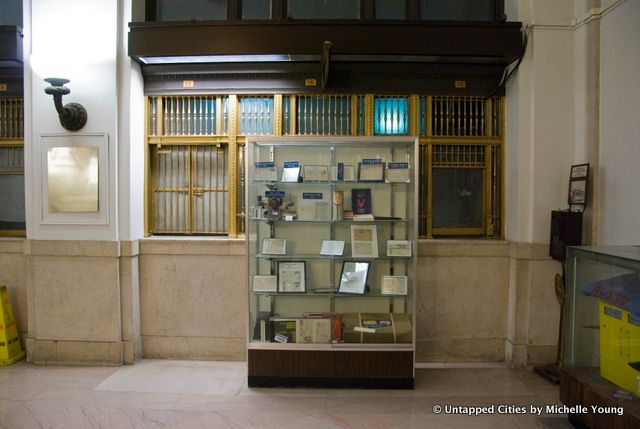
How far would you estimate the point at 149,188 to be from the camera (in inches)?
179

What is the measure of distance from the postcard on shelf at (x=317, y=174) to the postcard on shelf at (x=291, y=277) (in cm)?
83

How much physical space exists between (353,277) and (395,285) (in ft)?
1.30

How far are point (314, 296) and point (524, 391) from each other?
209 cm

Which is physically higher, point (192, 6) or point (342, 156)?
point (192, 6)

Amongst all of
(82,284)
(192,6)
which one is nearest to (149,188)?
(82,284)

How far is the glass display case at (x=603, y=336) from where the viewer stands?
7.90 ft

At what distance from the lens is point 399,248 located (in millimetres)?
3766

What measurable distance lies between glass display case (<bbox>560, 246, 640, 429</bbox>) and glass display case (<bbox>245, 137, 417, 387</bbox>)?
4.08 ft

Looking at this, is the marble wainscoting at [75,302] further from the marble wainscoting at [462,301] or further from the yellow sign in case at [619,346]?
the yellow sign in case at [619,346]

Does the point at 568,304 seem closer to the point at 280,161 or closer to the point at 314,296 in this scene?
the point at 314,296

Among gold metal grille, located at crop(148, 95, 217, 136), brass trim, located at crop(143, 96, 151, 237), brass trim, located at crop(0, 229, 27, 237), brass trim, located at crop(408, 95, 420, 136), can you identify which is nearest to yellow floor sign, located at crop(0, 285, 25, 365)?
brass trim, located at crop(0, 229, 27, 237)

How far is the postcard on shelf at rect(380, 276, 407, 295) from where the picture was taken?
3779 mm

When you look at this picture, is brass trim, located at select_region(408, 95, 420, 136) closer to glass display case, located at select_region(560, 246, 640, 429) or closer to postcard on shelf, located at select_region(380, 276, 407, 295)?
postcard on shelf, located at select_region(380, 276, 407, 295)

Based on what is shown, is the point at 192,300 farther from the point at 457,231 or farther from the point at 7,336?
the point at 457,231
